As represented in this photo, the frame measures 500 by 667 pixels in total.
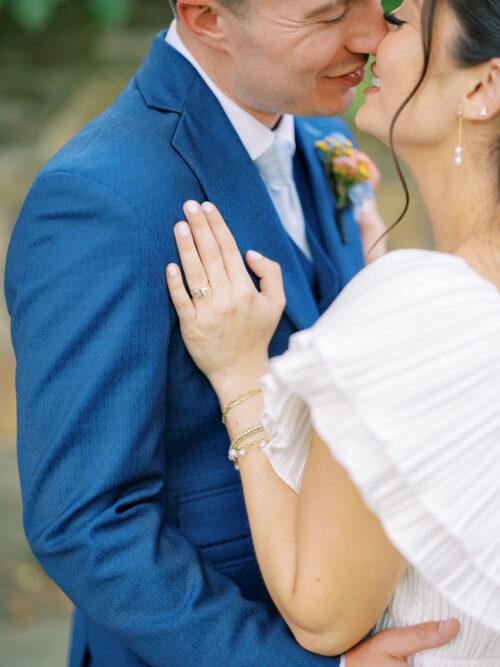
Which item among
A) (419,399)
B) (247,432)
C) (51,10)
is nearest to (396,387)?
(419,399)

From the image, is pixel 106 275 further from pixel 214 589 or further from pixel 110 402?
pixel 214 589

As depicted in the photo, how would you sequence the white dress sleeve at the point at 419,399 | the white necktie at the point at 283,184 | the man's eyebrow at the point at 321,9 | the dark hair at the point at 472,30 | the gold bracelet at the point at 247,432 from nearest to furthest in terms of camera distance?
the white dress sleeve at the point at 419,399 → the dark hair at the point at 472,30 → the gold bracelet at the point at 247,432 → the man's eyebrow at the point at 321,9 → the white necktie at the point at 283,184

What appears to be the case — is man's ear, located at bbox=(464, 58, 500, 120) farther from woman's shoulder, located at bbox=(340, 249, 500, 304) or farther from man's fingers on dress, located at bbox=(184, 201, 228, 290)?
man's fingers on dress, located at bbox=(184, 201, 228, 290)

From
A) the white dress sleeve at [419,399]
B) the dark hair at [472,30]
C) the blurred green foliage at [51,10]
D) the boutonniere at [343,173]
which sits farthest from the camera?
the blurred green foliage at [51,10]

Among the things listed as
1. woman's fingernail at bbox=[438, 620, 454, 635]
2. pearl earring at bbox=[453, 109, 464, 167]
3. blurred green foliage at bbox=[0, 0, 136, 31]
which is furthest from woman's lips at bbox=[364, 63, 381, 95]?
blurred green foliage at bbox=[0, 0, 136, 31]

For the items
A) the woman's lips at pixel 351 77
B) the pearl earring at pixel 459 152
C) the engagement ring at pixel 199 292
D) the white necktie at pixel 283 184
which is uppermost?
the pearl earring at pixel 459 152

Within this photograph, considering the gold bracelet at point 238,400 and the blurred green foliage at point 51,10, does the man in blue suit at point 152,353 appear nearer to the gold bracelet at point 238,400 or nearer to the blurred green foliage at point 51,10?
the gold bracelet at point 238,400

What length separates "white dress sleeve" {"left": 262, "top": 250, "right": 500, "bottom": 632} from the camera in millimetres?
1408

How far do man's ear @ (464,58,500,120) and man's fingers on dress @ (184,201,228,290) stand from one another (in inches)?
20.2

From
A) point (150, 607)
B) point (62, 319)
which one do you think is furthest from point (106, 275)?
point (150, 607)

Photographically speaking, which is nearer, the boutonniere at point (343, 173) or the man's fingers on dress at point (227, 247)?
the man's fingers on dress at point (227, 247)

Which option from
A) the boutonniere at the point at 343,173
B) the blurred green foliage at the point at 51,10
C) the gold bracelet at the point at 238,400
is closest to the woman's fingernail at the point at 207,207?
the gold bracelet at the point at 238,400

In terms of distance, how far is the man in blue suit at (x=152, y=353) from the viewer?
176 cm

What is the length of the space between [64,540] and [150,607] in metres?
0.20
